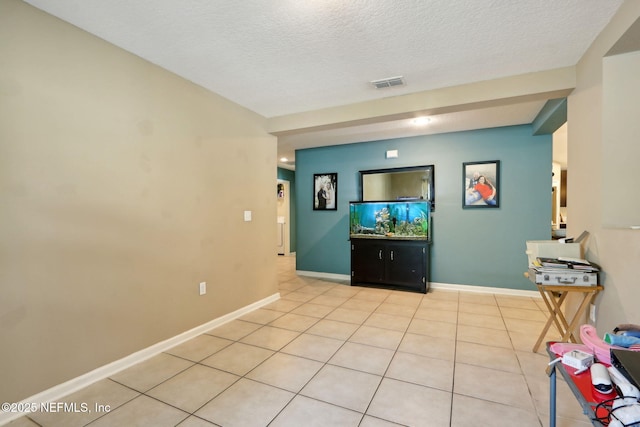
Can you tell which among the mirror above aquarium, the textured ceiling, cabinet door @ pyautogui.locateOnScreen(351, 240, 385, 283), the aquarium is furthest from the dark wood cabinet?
the textured ceiling

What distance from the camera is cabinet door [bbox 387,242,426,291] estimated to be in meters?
4.25

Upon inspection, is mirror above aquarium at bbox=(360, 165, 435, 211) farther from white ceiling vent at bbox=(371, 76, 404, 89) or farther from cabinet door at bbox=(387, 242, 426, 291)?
white ceiling vent at bbox=(371, 76, 404, 89)

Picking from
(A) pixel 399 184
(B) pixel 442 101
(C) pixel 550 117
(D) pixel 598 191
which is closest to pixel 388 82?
(B) pixel 442 101

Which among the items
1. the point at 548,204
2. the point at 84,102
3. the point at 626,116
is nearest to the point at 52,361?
the point at 84,102

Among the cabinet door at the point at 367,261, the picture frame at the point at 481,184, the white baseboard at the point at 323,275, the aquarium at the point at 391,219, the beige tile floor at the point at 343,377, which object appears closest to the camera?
the beige tile floor at the point at 343,377

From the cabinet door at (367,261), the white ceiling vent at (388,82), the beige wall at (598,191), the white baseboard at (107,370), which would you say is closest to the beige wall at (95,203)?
the white baseboard at (107,370)

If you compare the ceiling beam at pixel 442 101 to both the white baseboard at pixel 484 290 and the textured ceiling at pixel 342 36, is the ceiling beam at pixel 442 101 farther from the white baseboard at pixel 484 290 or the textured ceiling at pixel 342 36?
the white baseboard at pixel 484 290

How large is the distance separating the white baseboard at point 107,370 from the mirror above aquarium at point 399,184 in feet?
10.0

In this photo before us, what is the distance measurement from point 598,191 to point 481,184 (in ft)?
7.47

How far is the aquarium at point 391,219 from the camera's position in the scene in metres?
4.40

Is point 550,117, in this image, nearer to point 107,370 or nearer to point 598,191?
point 598,191

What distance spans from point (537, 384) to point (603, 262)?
38.3 inches

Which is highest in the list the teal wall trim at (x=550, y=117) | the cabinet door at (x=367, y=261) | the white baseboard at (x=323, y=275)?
the teal wall trim at (x=550, y=117)

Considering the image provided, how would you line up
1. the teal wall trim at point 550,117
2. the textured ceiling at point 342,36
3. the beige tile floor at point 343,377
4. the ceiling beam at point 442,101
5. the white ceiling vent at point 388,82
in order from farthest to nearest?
the teal wall trim at point 550,117 → the white ceiling vent at point 388,82 → the ceiling beam at point 442,101 → the textured ceiling at point 342,36 → the beige tile floor at point 343,377
